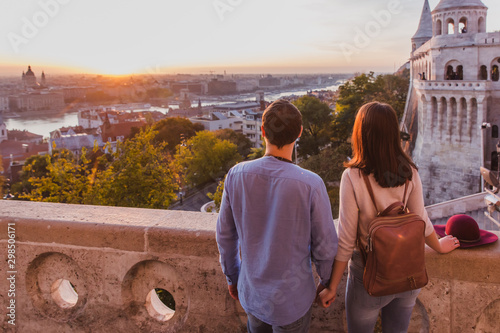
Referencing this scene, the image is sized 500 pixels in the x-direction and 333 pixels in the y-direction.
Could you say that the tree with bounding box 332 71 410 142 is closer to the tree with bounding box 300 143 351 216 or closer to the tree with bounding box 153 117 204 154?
the tree with bounding box 300 143 351 216

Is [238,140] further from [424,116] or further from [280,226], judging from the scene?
[280,226]

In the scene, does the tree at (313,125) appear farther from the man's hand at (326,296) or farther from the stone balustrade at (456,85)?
the man's hand at (326,296)

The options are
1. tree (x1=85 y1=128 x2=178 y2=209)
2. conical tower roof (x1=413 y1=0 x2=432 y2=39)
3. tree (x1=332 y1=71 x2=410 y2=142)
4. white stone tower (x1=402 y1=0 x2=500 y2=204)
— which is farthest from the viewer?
conical tower roof (x1=413 y1=0 x2=432 y2=39)

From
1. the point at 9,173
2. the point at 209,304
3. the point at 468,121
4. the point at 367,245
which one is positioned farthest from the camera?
the point at 9,173

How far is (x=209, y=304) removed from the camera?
7.41 feet

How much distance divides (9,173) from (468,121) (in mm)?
33428

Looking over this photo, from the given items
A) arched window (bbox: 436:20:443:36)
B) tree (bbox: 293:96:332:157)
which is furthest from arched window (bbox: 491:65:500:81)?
tree (bbox: 293:96:332:157)

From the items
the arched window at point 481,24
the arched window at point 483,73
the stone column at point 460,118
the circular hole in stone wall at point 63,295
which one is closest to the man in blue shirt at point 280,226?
the circular hole in stone wall at point 63,295

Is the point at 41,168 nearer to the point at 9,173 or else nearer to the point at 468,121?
the point at 9,173

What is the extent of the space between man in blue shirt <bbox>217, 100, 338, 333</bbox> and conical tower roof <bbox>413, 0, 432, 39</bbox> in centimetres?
3852

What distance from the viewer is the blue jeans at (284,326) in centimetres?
170

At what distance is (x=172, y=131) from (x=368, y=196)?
1436 inches

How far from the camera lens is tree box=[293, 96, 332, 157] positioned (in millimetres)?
31984

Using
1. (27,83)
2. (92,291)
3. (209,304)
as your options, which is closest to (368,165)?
(209,304)
